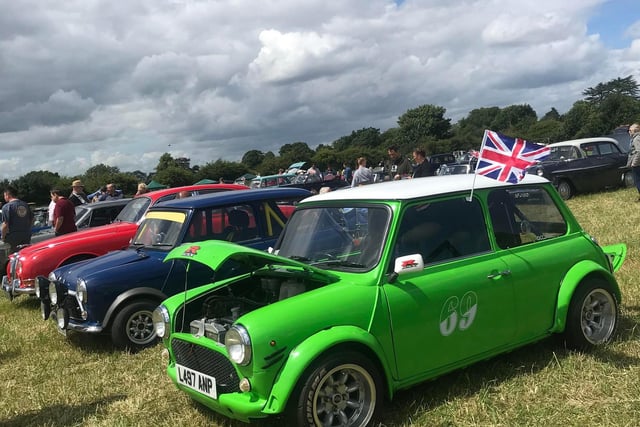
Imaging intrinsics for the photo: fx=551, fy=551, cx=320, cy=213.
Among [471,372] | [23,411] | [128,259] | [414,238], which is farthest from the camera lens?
[128,259]

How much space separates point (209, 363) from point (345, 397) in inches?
35.9

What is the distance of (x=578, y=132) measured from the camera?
229 ft

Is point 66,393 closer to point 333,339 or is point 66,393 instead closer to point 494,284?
point 333,339

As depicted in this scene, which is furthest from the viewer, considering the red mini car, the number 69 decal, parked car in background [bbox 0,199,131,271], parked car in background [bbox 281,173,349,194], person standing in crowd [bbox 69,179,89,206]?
parked car in background [bbox 281,173,349,194]

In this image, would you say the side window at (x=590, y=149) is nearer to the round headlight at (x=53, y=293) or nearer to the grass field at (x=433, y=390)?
the grass field at (x=433, y=390)

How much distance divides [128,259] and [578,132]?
7312 centimetres

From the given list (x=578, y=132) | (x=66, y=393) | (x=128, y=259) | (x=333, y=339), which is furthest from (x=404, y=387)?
(x=578, y=132)

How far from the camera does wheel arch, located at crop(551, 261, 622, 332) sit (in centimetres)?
438

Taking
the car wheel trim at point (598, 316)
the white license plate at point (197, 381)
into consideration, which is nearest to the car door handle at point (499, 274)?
the car wheel trim at point (598, 316)

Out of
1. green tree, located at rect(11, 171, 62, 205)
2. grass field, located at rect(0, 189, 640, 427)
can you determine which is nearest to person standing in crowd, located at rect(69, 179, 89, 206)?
grass field, located at rect(0, 189, 640, 427)

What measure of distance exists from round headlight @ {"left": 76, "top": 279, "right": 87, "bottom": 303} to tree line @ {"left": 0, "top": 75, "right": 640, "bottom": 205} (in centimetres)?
3910

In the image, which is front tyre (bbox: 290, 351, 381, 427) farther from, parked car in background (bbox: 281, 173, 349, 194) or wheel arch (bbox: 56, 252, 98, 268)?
parked car in background (bbox: 281, 173, 349, 194)

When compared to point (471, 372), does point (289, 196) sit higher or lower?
higher

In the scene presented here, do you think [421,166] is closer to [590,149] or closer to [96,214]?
[96,214]
